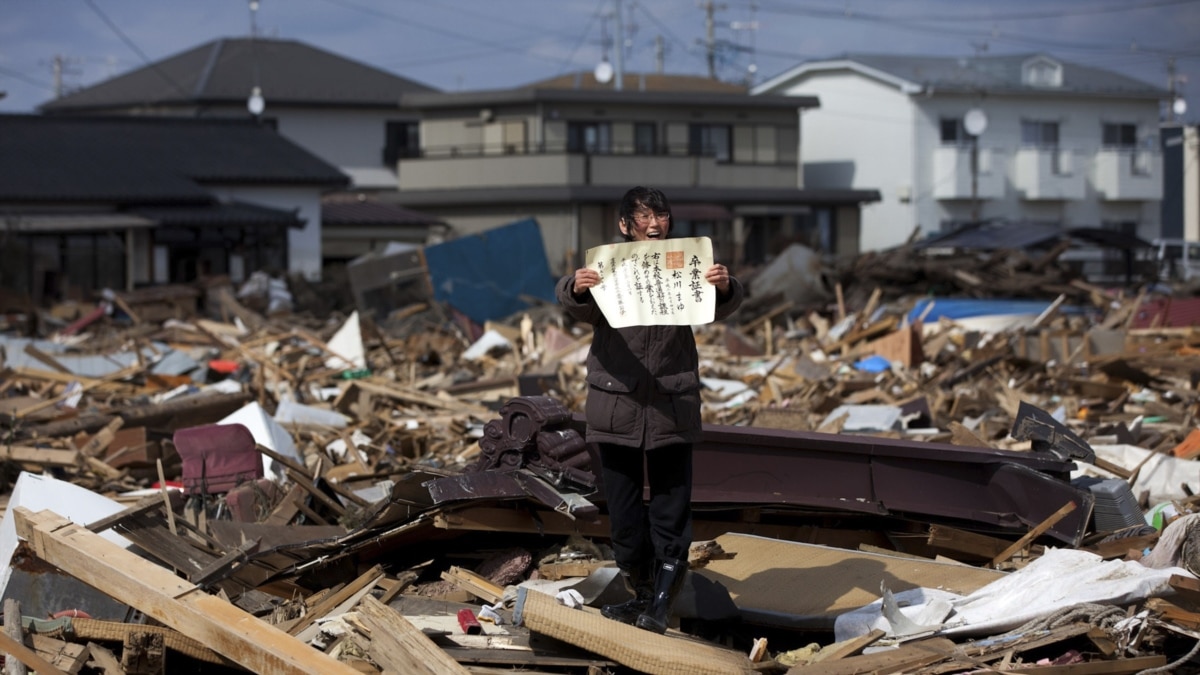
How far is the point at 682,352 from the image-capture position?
14.9 ft

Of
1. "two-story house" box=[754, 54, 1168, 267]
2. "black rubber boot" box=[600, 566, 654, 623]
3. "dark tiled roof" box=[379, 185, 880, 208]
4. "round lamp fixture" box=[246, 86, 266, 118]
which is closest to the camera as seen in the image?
"black rubber boot" box=[600, 566, 654, 623]

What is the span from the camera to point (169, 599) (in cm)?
447

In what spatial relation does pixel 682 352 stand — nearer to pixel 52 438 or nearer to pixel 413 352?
pixel 52 438

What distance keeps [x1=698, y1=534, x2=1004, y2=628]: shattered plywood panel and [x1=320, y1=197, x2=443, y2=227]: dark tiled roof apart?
29.4 m

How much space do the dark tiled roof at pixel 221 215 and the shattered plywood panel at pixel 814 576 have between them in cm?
2406

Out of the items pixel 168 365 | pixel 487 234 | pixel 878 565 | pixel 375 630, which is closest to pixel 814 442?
pixel 878 565

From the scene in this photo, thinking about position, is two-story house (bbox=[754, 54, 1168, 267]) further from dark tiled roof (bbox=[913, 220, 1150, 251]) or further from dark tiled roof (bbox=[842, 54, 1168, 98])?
dark tiled roof (bbox=[913, 220, 1150, 251])

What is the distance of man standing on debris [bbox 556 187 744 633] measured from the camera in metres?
4.44

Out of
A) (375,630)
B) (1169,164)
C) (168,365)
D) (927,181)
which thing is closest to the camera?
(375,630)

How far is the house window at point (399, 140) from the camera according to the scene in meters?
41.0

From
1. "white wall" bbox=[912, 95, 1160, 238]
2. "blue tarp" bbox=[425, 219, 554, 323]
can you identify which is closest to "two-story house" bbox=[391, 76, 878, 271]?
"white wall" bbox=[912, 95, 1160, 238]

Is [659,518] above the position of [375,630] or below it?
above

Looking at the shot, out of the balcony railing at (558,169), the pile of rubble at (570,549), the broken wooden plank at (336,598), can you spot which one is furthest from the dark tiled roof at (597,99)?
the broken wooden plank at (336,598)

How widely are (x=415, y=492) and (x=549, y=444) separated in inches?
25.4
